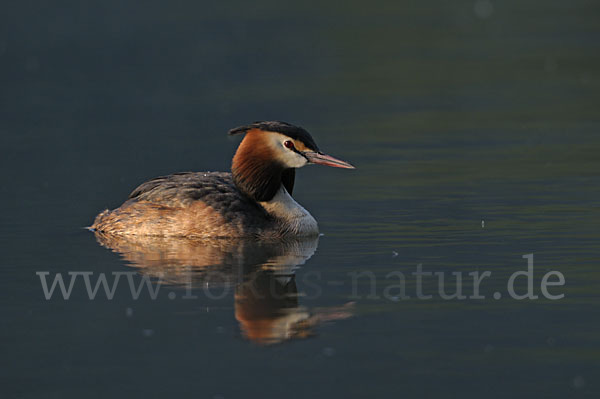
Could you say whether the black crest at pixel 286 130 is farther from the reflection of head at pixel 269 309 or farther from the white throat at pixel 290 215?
the reflection of head at pixel 269 309

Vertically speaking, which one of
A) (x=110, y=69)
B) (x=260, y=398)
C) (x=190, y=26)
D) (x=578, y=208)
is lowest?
(x=260, y=398)

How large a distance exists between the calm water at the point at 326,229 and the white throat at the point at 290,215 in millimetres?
260

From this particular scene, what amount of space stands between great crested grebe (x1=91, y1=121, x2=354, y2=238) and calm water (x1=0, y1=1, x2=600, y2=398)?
1.05 feet

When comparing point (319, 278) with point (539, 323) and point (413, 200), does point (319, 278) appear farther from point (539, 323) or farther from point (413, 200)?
point (413, 200)

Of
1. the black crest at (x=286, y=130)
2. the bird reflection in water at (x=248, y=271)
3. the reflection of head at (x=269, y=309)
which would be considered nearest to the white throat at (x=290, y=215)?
the bird reflection in water at (x=248, y=271)

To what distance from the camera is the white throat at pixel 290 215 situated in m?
13.1

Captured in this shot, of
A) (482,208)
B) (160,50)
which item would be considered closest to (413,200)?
(482,208)

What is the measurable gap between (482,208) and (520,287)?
373 centimetres

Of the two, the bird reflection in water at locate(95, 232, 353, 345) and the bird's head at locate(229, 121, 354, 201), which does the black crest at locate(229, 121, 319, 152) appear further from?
the bird reflection in water at locate(95, 232, 353, 345)

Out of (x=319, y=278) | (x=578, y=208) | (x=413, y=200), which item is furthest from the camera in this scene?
(x=413, y=200)

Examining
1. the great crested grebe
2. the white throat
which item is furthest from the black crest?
the white throat

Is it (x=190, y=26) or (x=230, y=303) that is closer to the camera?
(x=230, y=303)

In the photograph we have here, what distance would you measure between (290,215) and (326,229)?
469 mm

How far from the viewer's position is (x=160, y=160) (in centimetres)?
1917
